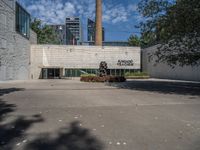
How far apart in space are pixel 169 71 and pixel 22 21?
25672mm

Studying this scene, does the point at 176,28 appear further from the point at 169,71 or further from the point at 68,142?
the point at 169,71

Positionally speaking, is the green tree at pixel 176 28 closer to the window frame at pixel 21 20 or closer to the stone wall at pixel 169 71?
the stone wall at pixel 169 71

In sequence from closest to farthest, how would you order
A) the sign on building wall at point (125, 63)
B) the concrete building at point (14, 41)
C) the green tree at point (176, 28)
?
the green tree at point (176, 28)
the concrete building at point (14, 41)
the sign on building wall at point (125, 63)

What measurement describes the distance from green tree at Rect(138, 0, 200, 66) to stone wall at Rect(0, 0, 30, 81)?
2426 centimetres

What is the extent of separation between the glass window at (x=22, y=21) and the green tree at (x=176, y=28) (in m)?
30.2

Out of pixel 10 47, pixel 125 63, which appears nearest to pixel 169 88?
pixel 10 47

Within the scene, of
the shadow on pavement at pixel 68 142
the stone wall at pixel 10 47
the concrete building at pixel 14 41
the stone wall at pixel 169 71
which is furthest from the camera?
the stone wall at pixel 169 71

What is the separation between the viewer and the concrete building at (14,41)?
136ft

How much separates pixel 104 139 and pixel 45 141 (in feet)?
4.32

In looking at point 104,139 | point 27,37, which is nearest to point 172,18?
point 104,139

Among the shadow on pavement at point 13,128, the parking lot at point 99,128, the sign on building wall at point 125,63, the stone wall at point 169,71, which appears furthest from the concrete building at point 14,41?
the shadow on pavement at point 13,128

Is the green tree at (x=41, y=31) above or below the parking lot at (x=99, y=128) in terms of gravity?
above

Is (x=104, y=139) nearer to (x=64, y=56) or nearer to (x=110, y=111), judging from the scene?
(x=110, y=111)

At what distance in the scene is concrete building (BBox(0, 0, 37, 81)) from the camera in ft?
136
